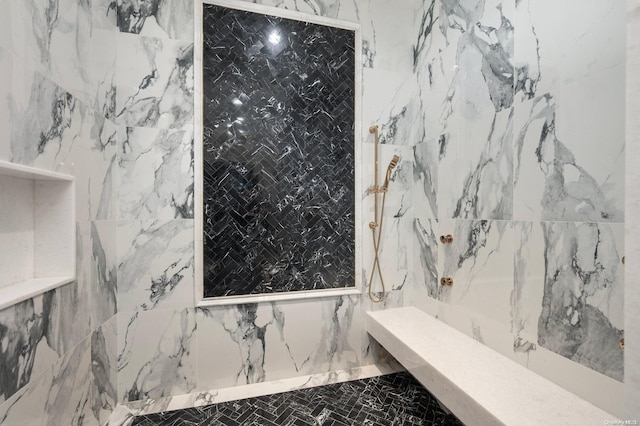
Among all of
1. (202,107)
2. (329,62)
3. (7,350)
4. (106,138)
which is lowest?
(7,350)

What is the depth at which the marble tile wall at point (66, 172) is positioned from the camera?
0.88 meters

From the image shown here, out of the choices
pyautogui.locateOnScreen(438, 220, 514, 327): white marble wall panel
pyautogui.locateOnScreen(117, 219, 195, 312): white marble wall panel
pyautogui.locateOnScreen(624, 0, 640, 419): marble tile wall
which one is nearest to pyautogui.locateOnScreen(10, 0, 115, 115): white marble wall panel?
pyautogui.locateOnScreen(117, 219, 195, 312): white marble wall panel

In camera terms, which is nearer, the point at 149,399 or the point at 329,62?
the point at 149,399

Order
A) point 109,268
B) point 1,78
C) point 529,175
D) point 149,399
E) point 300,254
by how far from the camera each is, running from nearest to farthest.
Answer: point 1,78
point 529,175
point 109,268
point 149,399
point 300,254

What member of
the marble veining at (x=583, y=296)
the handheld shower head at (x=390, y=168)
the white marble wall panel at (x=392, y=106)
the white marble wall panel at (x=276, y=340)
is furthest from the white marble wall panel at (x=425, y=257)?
the marble veining at (x=583, y=296)

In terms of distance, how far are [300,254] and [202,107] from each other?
1.07 metres

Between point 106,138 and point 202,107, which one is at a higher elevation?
point 202,107

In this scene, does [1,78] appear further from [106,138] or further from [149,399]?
[149,399]

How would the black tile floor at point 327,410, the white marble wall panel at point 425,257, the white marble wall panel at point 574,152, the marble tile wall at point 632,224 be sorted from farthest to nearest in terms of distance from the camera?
the white marble wall panel at point 425,257 < the black tile floor at point 327,410 < the white marble wall panel at point 574,152 < the marble tile wall at point 632,224

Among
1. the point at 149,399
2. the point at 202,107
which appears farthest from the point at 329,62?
the point at 149,399

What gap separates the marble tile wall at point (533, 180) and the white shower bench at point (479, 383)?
0.21ft

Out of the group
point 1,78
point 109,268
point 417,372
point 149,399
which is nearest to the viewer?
point 1,78

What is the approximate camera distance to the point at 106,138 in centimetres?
148

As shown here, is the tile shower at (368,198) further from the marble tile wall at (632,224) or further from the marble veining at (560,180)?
the marble tile wall at (632,224)
